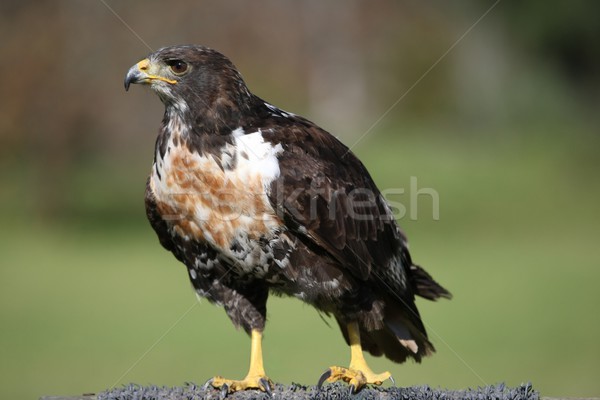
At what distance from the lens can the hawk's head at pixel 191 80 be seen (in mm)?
4910

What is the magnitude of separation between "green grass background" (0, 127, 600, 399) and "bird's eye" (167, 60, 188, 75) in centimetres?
185

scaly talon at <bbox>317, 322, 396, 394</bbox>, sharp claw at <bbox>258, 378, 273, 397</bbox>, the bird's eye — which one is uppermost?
the bird's eye

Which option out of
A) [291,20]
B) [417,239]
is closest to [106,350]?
[417,239]

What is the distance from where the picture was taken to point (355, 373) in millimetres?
5047

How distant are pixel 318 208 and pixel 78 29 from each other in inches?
493

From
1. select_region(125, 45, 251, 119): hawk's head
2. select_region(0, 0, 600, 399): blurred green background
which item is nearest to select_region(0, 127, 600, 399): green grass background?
select_region(0, 0, 600, 399): blurred green background

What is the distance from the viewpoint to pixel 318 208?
4.82 metres

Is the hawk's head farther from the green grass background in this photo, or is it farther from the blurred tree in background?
the blurred tree in background

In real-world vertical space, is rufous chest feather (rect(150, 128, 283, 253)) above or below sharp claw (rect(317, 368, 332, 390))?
above

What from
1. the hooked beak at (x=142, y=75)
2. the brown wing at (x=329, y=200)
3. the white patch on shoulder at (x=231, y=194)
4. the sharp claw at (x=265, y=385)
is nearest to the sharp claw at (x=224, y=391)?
the sharp claw at (x=265, y=385)

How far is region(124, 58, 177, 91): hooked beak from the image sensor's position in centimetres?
494

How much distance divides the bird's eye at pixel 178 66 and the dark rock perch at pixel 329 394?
164cm

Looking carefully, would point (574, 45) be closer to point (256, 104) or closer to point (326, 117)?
point (326, 117)

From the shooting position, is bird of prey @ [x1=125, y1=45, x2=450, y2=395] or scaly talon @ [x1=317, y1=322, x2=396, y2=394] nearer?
bird of prey @ [x1=125, y1=45, x2=450, y2=395]
